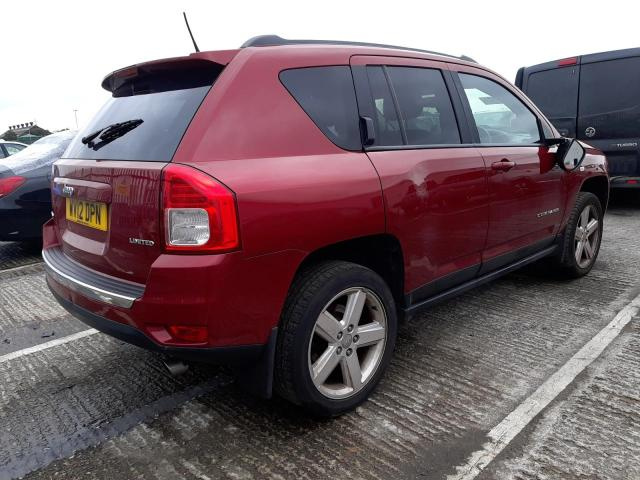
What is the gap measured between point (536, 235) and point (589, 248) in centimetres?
110

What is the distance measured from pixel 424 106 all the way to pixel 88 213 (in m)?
1.88

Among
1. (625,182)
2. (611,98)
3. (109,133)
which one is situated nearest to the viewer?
(109,133)

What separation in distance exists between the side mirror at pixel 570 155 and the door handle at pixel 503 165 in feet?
2.32

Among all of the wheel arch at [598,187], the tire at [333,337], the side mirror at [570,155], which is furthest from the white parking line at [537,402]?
the wheel arch at [598,187]

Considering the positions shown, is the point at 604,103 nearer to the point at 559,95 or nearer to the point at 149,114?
the point at 559,95

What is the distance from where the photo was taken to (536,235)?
3750mm

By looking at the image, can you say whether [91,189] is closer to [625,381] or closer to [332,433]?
[332,433]

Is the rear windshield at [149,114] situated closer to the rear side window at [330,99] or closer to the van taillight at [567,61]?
the rear side window at [330,99]

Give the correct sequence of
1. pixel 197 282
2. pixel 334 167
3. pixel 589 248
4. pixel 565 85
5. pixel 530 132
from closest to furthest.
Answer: pixel 197 282 < pixel 334 167 < pixel 530 132 < pixel 589 248 < pixel 565 85

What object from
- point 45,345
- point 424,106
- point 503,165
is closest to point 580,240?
point 503,165

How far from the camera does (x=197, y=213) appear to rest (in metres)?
1.92

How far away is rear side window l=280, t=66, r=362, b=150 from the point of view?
2.32 metres

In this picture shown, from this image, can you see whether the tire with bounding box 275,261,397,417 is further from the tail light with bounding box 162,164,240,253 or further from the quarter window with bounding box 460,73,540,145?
the quarter window with bounding box 460,73,540,145

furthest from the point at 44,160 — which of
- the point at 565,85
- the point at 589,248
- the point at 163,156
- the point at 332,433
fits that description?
the point at 565,85
